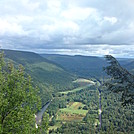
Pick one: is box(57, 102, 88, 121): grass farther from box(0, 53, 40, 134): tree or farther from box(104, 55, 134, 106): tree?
box(0, 53, 40, 134): tree

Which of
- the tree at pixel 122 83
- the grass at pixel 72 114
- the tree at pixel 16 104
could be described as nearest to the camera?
the tree at pixel 16 104

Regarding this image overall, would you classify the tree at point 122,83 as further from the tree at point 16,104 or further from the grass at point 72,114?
the grass at point 72,114

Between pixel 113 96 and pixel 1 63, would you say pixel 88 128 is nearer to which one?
pixel 1 63

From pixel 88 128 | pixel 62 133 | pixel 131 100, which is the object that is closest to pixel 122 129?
pixel 88 128

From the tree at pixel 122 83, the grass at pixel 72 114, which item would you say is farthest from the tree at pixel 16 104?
the grass at pixel 72 114

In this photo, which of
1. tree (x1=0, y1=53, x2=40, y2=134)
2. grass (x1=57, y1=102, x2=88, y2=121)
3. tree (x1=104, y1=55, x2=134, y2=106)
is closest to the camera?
tree (x1=0, y1=53, x2=40, y2=134)

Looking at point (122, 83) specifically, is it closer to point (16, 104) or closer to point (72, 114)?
point (16, 104)

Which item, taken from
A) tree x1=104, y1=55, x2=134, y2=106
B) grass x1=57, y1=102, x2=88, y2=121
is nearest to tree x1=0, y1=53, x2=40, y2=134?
tree x1=104, y1=55, x2=134, y2=106

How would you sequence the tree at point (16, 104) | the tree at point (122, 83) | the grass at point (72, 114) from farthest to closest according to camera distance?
1. the grass at point (72, 114)
2. the tree at point (122, 83)
3. the tree at point (16, 104)

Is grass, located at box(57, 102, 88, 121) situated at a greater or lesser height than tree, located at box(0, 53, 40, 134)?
lesser
